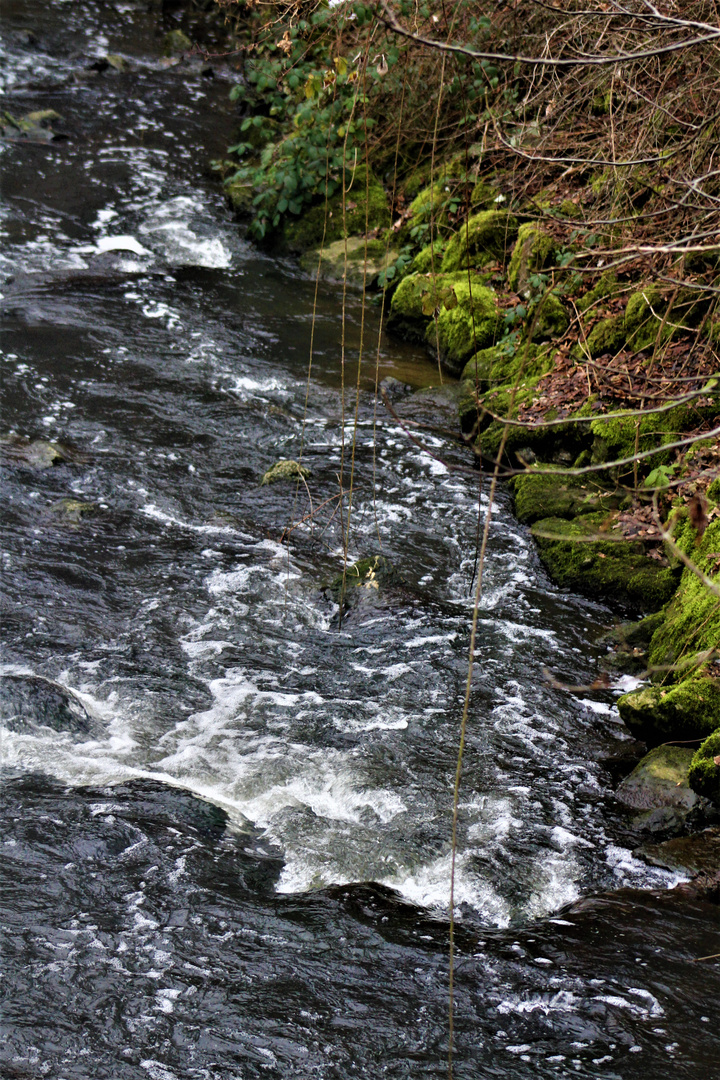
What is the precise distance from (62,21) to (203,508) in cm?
1392

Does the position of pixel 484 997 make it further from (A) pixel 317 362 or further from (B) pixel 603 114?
(B) pixel 603 114

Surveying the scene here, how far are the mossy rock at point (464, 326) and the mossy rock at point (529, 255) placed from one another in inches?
9.9

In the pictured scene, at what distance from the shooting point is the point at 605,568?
561 cm

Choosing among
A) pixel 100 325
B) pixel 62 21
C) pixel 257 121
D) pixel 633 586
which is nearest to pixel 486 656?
pixel 633 586

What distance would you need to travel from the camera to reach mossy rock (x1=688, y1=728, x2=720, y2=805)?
3.87 m

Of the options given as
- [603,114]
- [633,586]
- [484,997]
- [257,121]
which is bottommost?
[484,997]

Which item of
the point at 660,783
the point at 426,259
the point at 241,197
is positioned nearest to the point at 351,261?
the point at 426,259

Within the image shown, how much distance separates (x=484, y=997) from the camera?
3.06 m

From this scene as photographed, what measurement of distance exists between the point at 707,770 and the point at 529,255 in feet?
16.4

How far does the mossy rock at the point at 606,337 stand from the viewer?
21.8 ft

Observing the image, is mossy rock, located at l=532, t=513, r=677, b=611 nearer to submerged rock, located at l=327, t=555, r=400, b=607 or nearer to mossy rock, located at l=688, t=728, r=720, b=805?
submerged rock, located at l=327, t=555, r=400, b=607

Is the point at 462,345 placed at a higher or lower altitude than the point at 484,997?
higher

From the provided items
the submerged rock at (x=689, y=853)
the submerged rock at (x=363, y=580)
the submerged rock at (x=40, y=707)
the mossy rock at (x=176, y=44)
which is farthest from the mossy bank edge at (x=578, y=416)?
the mossy rock at (x=176, y=44)

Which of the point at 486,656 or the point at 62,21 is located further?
the point at 62,21
